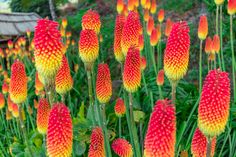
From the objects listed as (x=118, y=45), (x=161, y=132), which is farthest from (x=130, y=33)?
(x=161, y=132)

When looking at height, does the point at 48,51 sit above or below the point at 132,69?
above

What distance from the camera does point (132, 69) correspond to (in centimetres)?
244

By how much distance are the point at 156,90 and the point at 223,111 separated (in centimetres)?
324

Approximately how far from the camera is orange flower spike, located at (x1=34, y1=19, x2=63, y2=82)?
1.88 m

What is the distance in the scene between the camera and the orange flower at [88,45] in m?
2.57

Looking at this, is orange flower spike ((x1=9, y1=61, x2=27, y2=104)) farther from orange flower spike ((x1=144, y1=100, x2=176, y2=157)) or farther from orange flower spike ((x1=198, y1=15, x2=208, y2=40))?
orange flower spike ((x1=198, y1=15, x2=208, y2=40))

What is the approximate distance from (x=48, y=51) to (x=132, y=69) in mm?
704

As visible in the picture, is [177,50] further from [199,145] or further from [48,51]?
[48,51]

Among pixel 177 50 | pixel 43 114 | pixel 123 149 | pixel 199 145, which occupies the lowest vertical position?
pixel 123 149

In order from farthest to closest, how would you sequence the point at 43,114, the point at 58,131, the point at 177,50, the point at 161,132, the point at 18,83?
the point at 43,114 < the point at 18,83 < the point at 177,50 < the point at 58,131 < the point at 161,132

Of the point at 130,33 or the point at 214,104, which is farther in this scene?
the point at 130,33

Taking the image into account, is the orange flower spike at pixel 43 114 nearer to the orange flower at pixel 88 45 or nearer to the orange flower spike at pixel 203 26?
the orange flower at pixel 88 45

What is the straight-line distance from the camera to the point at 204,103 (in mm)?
1814

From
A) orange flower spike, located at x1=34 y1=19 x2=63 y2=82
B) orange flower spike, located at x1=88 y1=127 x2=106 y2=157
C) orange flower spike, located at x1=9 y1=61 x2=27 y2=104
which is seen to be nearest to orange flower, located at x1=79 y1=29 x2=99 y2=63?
orange flower spike, located at x1=9 y1=61 x2=27 y2=104
